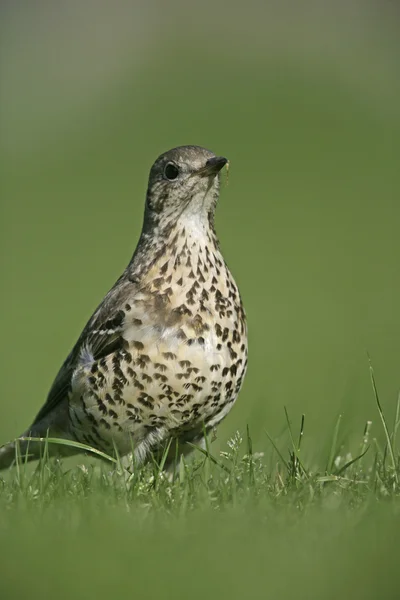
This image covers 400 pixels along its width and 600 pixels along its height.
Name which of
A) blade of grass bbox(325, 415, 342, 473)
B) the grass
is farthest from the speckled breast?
blade of grass bbox(325, 415, 342, 473)

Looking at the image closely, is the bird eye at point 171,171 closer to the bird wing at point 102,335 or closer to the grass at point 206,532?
the bird wing at point 102,335

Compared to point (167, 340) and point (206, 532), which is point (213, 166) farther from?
point (206, 532)

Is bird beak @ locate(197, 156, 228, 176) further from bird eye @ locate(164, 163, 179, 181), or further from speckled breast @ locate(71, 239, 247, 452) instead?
speckled breast @ locate(71, 239, 247, 452)

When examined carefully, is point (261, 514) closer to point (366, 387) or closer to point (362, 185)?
point (366, 387)

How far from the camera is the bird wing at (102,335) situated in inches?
253

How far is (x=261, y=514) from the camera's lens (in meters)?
5.00

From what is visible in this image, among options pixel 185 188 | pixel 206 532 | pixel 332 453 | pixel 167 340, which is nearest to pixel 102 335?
pixel 167 340

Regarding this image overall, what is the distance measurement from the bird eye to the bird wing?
674 mm

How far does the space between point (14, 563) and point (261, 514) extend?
45.4 inches

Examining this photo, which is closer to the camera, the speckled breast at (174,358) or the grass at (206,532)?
the grass at (206,532)

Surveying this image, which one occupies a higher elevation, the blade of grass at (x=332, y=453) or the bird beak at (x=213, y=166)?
the bird beak at (x=213, y=166)

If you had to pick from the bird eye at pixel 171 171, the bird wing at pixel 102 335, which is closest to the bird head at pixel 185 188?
the bird eye at pixel 171 171

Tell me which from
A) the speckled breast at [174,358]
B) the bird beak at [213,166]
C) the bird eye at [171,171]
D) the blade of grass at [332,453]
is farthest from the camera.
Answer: the bird eye at [171,171]

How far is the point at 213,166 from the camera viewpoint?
645 centimetres
